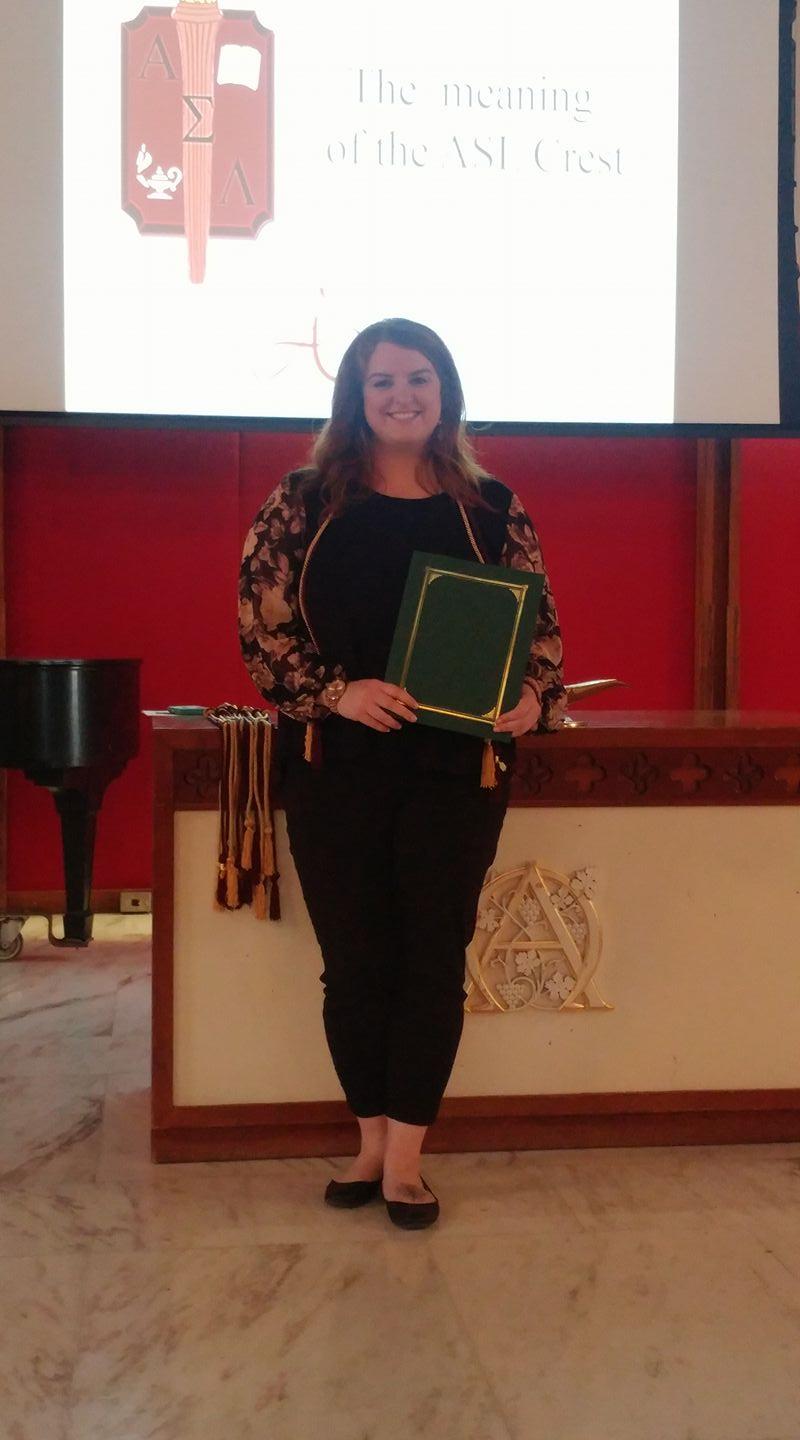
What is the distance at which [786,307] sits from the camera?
3.91 m

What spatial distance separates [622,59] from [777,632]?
1.82m

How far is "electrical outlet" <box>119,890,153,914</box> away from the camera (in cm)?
419

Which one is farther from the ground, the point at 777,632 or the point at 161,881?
the point at 777,632

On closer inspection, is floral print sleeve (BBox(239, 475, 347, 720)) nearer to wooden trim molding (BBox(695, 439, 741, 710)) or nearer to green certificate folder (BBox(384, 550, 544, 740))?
green certificate folder (BBox(384, 550, 544, 740))

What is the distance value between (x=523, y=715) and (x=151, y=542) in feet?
8.03

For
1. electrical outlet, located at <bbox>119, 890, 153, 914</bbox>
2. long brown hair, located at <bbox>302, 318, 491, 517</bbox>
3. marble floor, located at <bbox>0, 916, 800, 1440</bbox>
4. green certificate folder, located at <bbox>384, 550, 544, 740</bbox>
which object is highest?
long brown hair, located at <bbox>302, 318, 491, 517</bbox>

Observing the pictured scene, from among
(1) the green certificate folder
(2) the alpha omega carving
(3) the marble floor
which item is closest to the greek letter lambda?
(1) the green certificate folder

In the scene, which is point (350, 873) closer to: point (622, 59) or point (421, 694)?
point (421, 694)

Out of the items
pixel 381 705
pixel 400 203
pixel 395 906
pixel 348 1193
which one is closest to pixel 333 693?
pixel 381 705

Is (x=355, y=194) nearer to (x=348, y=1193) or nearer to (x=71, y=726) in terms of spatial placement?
(x=71, y=726)

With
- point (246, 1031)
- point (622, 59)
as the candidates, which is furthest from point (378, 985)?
point (622, 59)

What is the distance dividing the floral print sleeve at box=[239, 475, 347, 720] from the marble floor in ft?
2.56

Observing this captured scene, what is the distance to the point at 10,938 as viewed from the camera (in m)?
3.73

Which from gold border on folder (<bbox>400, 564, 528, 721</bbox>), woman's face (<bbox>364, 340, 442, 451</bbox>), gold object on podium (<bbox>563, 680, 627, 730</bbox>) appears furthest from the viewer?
gold object on podium (<bbox>563, 680, 627, 730</bbox>)
